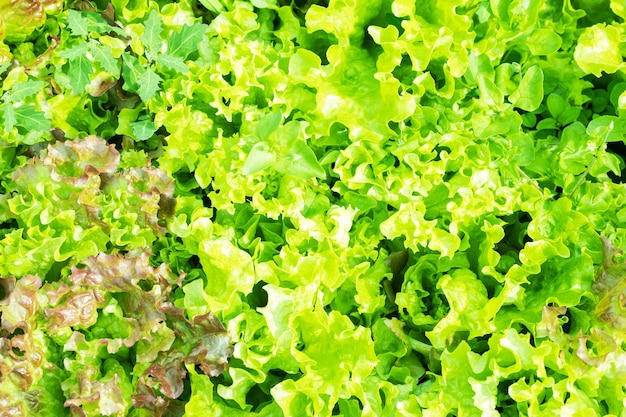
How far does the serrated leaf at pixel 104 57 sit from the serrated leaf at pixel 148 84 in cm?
6

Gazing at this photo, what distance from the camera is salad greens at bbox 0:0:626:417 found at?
126 cm

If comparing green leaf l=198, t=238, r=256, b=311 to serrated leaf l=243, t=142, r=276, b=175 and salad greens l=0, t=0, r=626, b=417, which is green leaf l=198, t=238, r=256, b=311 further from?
serrated leaf l=243, t=142, r=276, b=175

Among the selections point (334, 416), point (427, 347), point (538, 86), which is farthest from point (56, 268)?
point (538, 86)

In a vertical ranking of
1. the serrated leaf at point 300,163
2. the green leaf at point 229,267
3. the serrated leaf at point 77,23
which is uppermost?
the serrated leaf at point 77,23

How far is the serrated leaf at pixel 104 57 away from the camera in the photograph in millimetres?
1388

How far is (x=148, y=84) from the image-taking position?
55.4 inches

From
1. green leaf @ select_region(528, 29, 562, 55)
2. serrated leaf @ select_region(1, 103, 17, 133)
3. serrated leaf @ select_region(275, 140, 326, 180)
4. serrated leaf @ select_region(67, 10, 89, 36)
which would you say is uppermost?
serrated leaf @ select_region(67, 10, 89, 36)

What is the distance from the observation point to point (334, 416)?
51.0 inches

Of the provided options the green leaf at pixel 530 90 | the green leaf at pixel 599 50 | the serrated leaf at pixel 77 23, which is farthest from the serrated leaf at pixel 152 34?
the green leaf at pixel 599 50

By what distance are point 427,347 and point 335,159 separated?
43cm

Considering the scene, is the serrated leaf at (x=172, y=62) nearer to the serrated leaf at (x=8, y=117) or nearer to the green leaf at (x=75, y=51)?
the green leaf at (x=75, y=51)

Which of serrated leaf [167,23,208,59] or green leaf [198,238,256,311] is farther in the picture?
serrated leaf [167,23,208,59]

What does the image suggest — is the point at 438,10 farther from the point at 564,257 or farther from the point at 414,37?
the point at 564,257

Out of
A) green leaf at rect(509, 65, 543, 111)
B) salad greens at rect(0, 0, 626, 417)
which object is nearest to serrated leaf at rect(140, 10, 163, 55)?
salad greens at rect(0, 0, 626, 417)
